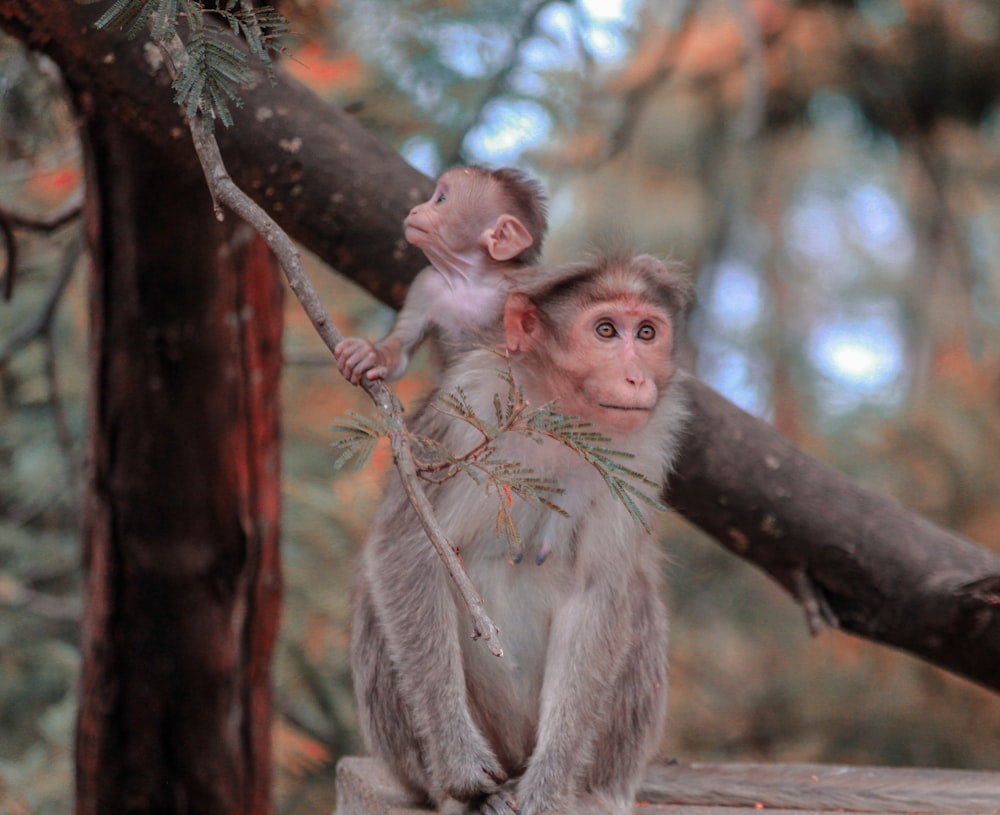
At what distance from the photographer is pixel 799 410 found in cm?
970

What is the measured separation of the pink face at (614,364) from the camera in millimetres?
2729

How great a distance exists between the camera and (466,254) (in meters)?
3.30

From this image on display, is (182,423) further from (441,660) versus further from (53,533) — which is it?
(53,533)

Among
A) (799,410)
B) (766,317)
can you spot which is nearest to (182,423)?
(799,410)

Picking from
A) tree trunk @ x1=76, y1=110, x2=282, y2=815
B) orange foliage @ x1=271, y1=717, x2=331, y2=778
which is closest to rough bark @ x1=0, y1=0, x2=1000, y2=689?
tree trunk @ x1=76, y1=110, x2=282, y2=815

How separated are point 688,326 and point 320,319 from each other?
5842 millimetres

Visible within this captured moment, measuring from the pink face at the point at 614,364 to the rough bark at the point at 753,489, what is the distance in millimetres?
1122

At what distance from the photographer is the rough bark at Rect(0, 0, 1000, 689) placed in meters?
3.79

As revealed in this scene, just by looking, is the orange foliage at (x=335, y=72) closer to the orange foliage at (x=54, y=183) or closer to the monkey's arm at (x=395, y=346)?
the orange foliage at (x=54, y=183)

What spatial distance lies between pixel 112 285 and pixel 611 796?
91.9 inches

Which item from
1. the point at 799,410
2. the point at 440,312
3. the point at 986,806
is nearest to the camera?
the point at 440,312

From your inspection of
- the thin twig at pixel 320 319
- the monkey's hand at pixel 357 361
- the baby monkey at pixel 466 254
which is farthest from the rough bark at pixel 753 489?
the thin twig at pixel 320 319

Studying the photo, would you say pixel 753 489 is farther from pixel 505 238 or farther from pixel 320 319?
pixel 320 319

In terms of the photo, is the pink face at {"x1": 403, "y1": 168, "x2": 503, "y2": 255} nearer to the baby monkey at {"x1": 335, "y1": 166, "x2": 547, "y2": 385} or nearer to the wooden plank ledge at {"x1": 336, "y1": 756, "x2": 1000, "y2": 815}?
the baby monkey at {"x1": 335, "y1": 166, "x2": 547, "y2": 385}
